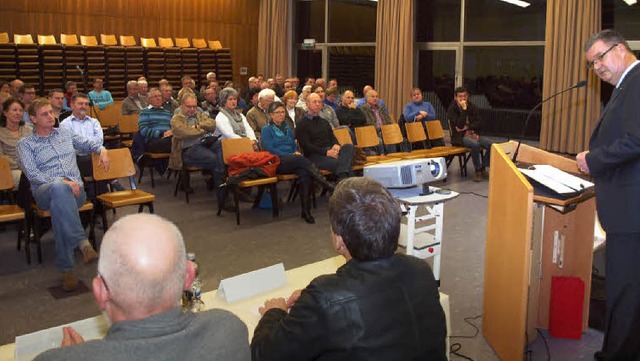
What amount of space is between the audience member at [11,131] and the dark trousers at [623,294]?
4820mm

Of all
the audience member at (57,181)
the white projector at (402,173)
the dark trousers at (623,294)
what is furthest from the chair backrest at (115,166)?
the dark trousers at (623,294)

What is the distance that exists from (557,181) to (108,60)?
11546 millimetres

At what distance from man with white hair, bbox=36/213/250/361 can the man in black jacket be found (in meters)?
0.37

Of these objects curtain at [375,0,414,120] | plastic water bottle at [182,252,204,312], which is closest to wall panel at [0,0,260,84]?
curtain at [375,0,414,120]

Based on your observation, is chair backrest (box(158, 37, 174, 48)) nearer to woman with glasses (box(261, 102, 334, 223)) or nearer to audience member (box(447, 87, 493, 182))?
Answer: audience member (box(447, 87, 493, 182))

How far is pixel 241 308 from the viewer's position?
8.07 ft

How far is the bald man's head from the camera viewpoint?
1400 millimetres

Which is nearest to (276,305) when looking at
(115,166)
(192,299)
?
(192,299)

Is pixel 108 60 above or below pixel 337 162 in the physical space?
above

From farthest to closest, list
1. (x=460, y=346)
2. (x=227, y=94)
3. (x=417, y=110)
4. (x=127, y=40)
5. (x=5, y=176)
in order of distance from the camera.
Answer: (x=127, y=40) < (x=417, y=110) < (x=227, y=94) < (x=5, y=176) < (x=460, y=346)

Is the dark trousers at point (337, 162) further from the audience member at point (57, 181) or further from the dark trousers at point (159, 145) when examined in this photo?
the audience member at point (57, 181)

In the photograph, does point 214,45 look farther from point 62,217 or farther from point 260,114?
point 62,217

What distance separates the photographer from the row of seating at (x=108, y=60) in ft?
39.7

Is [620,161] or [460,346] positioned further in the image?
[460,346]
